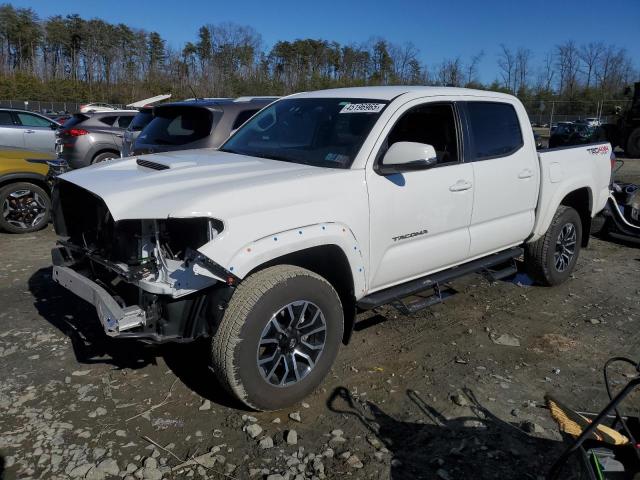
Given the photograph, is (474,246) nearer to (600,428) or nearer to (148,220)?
(600,428)

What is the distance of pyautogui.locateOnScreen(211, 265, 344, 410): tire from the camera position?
303 cm

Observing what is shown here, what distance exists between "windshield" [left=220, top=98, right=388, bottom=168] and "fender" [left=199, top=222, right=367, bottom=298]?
553 millimetres

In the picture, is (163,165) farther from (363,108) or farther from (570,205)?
(570,205)

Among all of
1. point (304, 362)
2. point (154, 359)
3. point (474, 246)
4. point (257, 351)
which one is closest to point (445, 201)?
point (474, 246)

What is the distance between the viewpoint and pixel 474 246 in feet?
15.0

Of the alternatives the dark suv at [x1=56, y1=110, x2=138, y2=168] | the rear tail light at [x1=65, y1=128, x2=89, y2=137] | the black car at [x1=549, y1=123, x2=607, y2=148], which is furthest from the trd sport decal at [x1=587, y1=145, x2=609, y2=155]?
the black car at [x1=549, y1=123, x2=607, y2=148]

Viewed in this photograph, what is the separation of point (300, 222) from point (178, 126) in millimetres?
4373

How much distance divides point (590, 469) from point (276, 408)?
1856mm

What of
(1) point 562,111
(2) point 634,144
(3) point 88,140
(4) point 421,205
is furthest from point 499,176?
(1) point 562,111

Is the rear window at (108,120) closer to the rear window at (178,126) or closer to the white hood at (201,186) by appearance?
the rear window at (178,126)

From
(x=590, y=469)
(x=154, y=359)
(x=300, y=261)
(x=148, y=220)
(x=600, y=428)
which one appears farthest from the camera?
(x=154, y=359)

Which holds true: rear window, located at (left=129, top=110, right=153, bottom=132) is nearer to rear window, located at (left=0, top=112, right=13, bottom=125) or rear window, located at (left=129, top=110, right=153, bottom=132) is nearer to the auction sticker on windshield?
the auction sticker on windshield

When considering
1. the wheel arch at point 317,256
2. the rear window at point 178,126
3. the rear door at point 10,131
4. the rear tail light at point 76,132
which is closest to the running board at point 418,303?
the wheel arch at point 317,256

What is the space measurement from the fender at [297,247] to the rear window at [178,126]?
3867 millimetres
